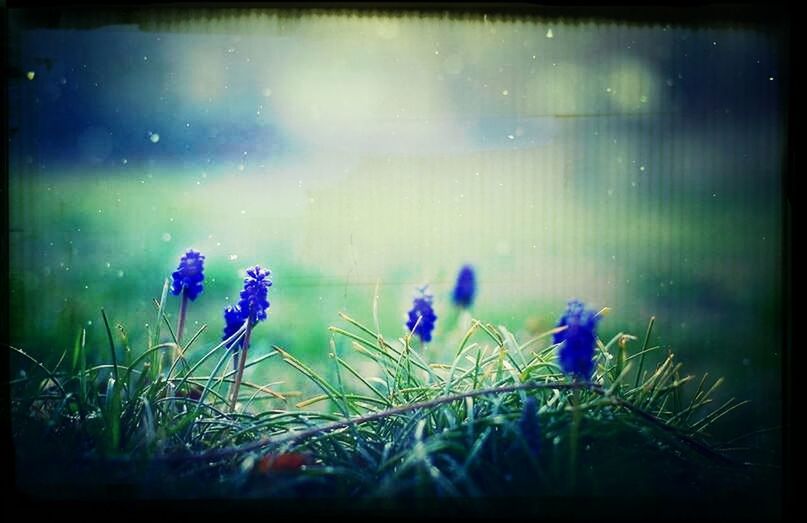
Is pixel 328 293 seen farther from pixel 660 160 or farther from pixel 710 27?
pixel 710 27

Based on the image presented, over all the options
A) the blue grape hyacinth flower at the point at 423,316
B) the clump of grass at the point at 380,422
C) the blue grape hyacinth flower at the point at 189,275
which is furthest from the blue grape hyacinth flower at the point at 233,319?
the blue grape hyacinth flower at the point at 423,316

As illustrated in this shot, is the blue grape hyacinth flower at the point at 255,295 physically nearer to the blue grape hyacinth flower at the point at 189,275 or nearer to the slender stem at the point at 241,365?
the slender stem at the point at 241,365

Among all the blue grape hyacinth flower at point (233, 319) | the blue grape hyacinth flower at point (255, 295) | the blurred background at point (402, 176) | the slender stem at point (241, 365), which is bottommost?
the slender stem at point (241, 365)

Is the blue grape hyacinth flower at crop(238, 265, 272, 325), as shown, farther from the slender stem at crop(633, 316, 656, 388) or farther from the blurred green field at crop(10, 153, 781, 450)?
the slender stem at crop(633, 316, 656, 388)

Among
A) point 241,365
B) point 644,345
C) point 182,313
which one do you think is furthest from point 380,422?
point 644,345

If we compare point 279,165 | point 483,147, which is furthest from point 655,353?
point 279,165

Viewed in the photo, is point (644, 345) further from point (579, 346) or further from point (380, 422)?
point (380, 422)
